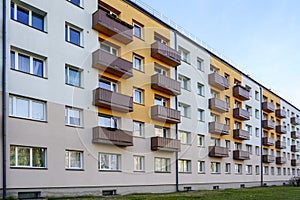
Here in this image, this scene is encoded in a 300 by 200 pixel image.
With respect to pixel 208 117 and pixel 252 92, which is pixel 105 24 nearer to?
pixel 208 117

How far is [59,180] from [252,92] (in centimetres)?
3590

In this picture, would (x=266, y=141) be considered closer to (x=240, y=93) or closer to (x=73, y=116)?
(x=240, y=93)

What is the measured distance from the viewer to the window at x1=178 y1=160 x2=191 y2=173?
3149cm

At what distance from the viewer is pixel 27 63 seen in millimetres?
19922

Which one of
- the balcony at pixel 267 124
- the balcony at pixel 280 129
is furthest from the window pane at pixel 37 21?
the balcony at pixel 280 129

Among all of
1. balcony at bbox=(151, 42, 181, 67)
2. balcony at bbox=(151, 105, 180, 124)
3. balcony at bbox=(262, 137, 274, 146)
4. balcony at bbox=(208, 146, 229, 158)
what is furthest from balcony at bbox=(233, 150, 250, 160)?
balcony at bbox=(151, 42, 181, 67)

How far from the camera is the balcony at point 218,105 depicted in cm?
3691

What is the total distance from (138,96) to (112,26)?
5.94 meters

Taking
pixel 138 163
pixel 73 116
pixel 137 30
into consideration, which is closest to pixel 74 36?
pixel 73 116

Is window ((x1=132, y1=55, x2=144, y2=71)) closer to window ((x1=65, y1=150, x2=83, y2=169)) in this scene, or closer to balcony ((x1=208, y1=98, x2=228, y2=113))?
window ((x1=65, y1=150, x2=83, y2=169))

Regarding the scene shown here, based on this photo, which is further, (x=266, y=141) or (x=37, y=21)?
(x=266, y=141)

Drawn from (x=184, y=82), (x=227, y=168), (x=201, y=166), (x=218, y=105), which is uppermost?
(x=184, y=82)

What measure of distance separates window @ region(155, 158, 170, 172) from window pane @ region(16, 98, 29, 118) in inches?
479

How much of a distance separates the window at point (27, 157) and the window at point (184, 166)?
14.4m
